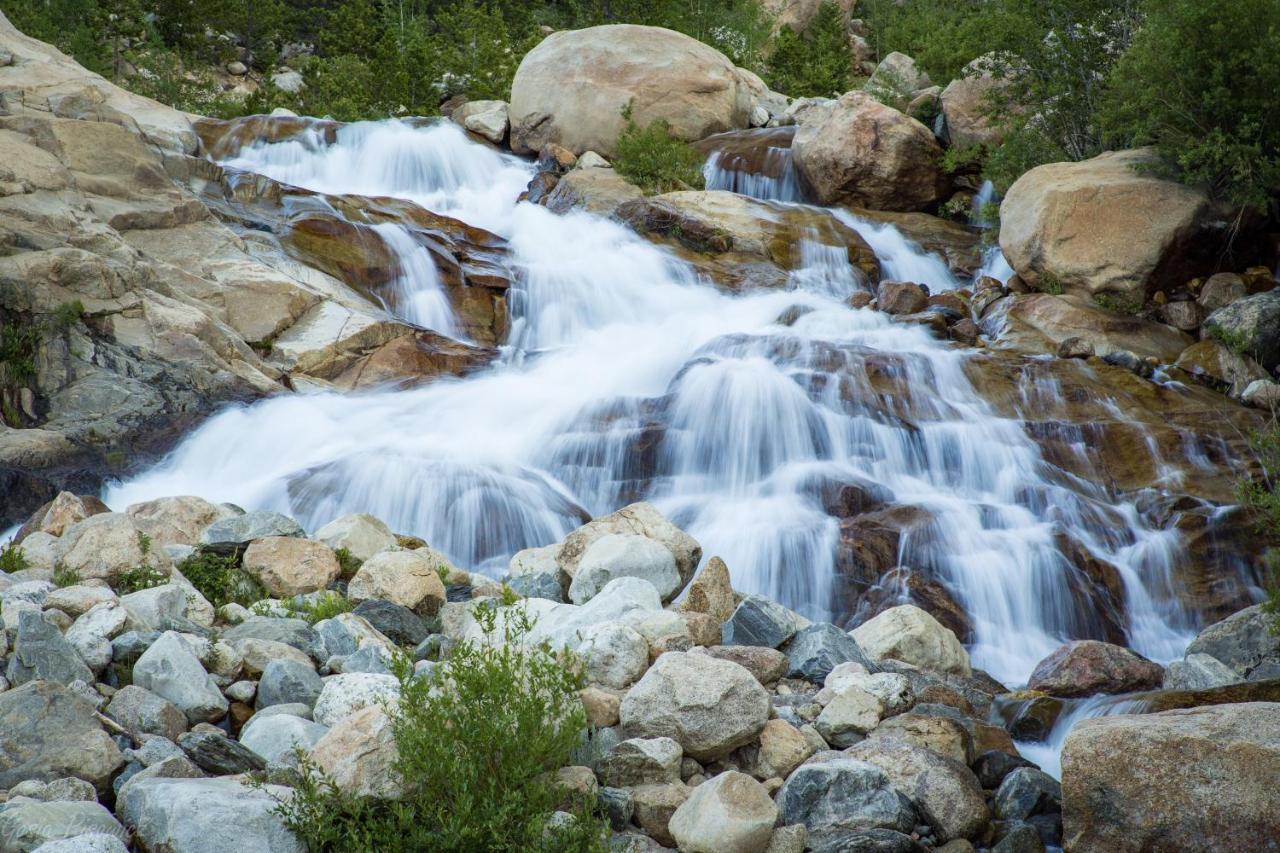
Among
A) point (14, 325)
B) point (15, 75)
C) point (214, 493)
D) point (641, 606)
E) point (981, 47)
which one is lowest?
point (214, 493)

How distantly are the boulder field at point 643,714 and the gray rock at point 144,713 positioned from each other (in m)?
0.01

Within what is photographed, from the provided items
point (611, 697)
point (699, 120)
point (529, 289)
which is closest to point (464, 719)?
point (611, 697)

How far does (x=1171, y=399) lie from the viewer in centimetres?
1204

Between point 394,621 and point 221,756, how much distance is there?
75.7 inches

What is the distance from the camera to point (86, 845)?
3.60 m

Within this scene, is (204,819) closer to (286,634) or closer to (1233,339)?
(286,634)

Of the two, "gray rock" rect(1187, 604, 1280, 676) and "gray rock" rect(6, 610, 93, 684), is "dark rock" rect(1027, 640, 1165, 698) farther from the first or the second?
"gray rock" rect(6, 610, 93, 684)

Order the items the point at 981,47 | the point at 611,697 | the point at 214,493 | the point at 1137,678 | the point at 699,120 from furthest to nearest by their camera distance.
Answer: the point at 699,120, the point at 981,47, the point at 214,493, the point at 1137,678, the point at 611,697

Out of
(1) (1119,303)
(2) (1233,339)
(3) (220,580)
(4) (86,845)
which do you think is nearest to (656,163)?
(1) (1119,303)

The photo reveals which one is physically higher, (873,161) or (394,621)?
(873,161)

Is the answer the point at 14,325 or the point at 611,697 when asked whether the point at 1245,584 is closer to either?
the point at 611,697

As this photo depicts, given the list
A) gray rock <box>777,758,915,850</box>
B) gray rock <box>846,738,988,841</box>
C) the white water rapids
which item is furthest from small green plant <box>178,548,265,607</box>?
gray rock <box>846,738,988,841</box>

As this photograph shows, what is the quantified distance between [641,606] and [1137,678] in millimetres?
3169

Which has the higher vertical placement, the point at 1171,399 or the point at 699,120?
the point at 699,120
